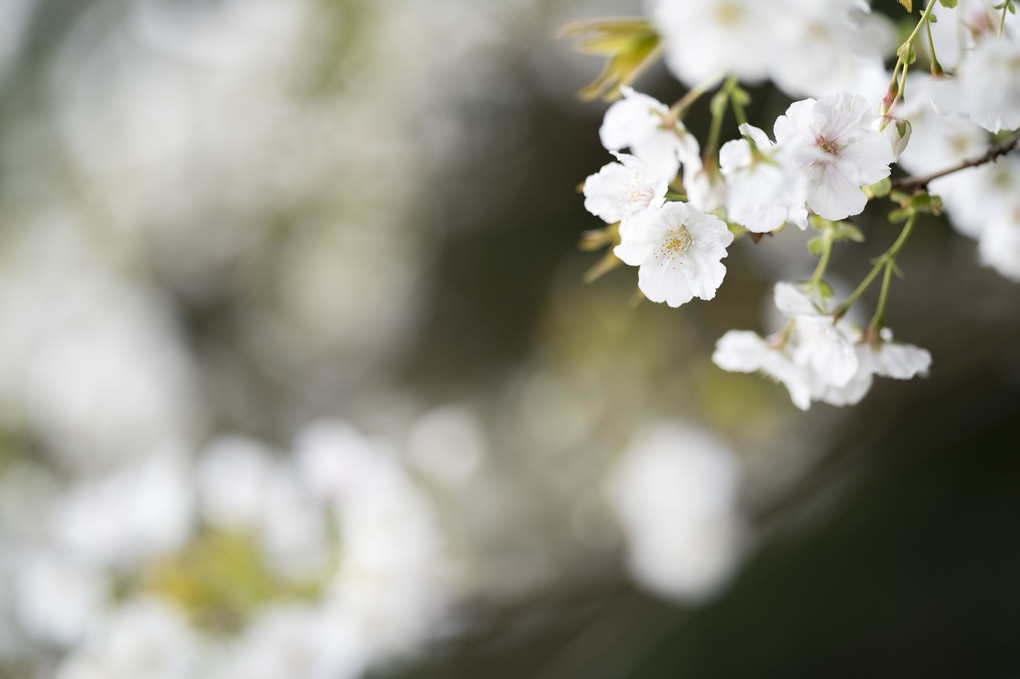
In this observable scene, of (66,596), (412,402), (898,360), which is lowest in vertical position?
(898,360)

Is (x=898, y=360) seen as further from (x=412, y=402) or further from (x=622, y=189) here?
(x=412, y=402)

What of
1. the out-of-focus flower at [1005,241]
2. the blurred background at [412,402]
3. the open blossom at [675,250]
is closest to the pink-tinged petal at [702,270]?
the open blossom at [675,250]

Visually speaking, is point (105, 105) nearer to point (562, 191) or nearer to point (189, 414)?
point (189, 414)

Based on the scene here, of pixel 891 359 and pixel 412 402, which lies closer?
pixel 891 359

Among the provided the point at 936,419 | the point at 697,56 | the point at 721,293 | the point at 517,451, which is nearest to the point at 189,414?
the point at 517,451

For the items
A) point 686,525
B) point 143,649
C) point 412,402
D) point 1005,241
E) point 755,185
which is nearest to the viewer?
point 755,185

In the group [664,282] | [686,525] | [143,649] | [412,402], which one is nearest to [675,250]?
[664,282]

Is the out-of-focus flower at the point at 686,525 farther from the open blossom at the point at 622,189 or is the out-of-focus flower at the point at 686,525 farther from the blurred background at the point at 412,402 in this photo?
the open blossom at the point at 622,189
